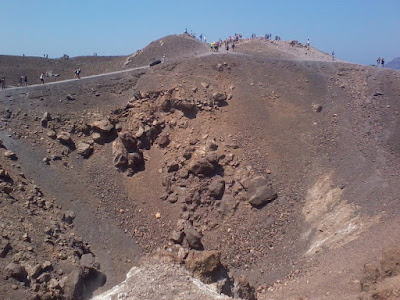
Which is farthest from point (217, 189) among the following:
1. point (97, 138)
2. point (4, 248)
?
point (4, 248)

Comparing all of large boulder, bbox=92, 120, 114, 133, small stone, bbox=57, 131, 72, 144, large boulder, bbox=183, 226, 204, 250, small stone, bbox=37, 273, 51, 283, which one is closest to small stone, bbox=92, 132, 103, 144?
large boulder, bbox=92, 120, 114, 133

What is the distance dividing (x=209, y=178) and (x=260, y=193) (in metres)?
3.78

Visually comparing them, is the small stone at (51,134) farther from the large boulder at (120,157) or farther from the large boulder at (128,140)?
the large boulder at (128,140)

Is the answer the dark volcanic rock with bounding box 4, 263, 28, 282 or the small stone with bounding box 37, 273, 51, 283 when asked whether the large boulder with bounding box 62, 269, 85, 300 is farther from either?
the dark volcanic rock with bounding box 4, 263, 28, 282

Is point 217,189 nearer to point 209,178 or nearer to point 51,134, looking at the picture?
point 209,178

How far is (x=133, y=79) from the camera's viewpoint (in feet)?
119

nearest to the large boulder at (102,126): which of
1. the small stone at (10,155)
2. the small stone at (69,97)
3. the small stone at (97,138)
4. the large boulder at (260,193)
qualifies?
the small stone at (97,138)

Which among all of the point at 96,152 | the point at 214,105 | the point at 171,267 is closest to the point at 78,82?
the point at 96,152

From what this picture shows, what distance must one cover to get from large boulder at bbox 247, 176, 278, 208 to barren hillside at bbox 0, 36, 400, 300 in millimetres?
88

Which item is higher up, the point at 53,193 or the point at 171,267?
the point at 53,193

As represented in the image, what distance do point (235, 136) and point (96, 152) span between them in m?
10.5

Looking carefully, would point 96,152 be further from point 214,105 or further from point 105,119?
point 214,105

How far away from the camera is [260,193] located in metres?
27.7

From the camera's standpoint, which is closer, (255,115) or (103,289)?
(103,289)
